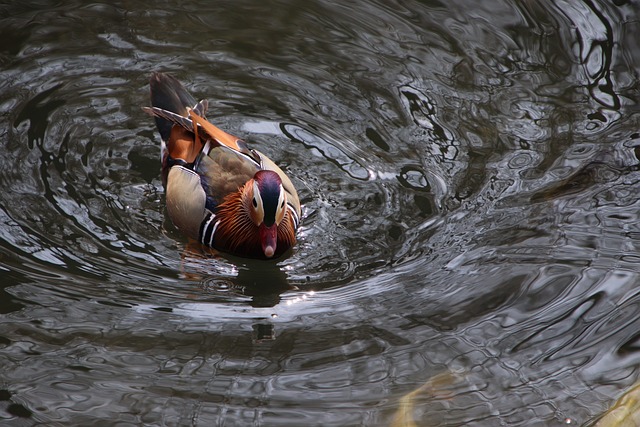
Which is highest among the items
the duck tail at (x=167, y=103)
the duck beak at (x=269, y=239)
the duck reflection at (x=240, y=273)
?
the duck tail at (x=167, y=103)

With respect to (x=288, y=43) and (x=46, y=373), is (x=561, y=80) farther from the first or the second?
(x=46, y=373)

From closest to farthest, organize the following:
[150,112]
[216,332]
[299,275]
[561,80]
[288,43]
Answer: [216,332]
[299,275]
[150,112]
[561,80]
[288,43]

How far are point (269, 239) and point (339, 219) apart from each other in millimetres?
492

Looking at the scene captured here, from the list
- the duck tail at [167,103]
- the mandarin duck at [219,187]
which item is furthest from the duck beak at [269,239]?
the duck tail at [167,103]

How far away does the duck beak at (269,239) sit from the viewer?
5.25 metres

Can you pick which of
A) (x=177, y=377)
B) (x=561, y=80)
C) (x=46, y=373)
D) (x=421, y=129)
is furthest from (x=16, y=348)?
(x=561, y=80)

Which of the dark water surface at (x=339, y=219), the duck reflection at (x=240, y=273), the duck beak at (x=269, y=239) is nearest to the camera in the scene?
the dark water surface at (x=339, y=219)

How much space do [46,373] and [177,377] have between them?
0.62m

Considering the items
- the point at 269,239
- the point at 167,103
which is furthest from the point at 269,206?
the point at 167,103

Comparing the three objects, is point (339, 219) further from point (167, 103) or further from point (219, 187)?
point (167, 103)

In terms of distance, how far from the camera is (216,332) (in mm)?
4371

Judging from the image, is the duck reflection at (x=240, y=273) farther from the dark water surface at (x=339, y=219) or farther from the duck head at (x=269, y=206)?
the duck head at (x=269, y=206)

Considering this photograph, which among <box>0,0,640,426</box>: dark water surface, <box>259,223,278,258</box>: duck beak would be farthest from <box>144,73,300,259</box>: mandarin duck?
<box>0,0,640,426</box>: dark water surface

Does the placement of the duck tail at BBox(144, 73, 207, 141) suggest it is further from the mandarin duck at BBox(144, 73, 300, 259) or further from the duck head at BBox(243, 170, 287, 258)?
the duck head at BBox(243, 170, 287, 258)
